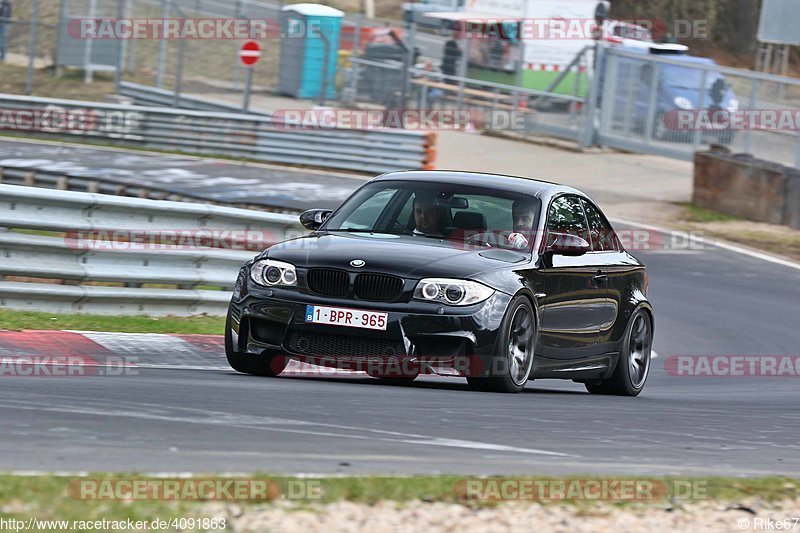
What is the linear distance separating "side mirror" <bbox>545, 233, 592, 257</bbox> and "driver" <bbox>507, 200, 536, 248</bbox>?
6.4 inches

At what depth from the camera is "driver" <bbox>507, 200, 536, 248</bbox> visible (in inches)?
360

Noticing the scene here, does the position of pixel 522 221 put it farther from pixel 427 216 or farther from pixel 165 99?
pixel 165 99

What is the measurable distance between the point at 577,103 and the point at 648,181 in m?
4.60

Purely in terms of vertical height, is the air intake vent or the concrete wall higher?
the air intake vent

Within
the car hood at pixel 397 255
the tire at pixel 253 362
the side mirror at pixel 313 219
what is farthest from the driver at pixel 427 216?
the tire at pixel 253 362

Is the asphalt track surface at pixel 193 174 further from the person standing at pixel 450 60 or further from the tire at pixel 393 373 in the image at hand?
the tire at pixel 393 373

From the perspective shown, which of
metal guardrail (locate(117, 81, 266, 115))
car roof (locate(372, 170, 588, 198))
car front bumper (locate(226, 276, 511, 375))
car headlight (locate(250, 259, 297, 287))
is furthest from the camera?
metal guardrail (locate(117, 81, 266, 115))

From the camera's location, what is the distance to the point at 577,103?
3198 cm

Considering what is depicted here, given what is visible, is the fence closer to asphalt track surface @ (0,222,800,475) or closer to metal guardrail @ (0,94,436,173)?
metal guardrail @ (0,94,436,173)

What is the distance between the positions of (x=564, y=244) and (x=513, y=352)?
3.44 feet

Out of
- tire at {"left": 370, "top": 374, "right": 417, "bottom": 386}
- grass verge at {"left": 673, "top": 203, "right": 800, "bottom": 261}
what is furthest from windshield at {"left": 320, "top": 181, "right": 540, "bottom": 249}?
grass verge at {"left": 673, "top": 203, "right": 800, "bottom": 261}

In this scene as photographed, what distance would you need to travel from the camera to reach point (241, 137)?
2744 cm

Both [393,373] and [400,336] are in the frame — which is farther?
[393,373]

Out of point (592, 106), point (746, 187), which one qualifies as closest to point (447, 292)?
point (746, 187)
